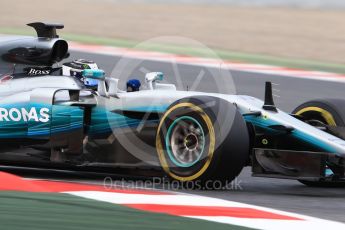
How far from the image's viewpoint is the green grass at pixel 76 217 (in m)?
5.66

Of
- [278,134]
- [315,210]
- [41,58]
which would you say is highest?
[41,58]

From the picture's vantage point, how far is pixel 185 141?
7.51 metres

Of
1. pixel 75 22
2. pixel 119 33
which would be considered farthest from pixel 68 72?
pixel 75 22

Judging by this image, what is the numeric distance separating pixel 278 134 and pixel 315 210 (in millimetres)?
1006

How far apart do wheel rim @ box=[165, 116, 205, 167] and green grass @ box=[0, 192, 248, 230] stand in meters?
1.16

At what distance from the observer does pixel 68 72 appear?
340 inches

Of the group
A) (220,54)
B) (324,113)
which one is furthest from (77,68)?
(220,54)

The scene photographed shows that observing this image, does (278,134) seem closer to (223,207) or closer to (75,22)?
(223,207)

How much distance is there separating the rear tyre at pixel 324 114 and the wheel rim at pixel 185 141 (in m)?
1.43

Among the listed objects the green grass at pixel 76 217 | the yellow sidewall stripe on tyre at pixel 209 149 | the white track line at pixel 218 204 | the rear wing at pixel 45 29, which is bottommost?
the white track line at pixel 218 204

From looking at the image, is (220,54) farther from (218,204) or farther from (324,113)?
(218,204)

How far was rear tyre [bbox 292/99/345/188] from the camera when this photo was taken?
27.3ft

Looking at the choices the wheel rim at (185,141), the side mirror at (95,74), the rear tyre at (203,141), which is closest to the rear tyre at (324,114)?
the rear tyre at (203,141)

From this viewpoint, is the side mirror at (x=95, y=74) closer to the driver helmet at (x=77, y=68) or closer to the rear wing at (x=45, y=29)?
the driver helmet at (x=77, y=68)
